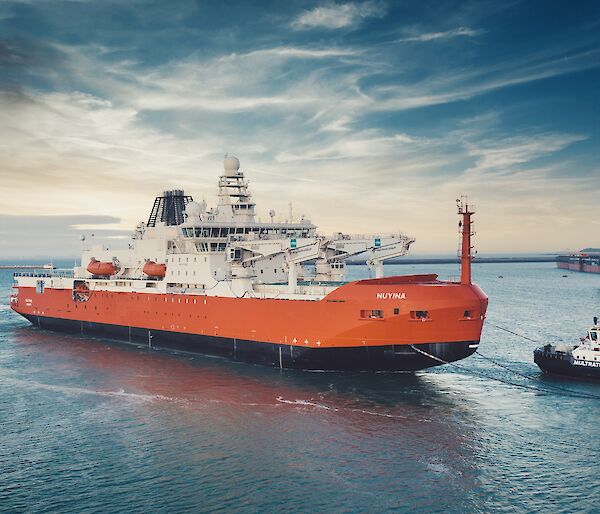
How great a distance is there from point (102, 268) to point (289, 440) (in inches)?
1140

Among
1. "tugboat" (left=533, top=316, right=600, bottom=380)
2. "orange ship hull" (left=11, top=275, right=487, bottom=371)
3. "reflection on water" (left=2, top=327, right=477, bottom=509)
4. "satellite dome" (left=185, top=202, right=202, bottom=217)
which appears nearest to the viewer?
"reflection on water" (left=2, top=327, right=477, bottom=509)

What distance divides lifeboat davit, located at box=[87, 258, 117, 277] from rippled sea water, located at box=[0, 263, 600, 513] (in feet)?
38.4

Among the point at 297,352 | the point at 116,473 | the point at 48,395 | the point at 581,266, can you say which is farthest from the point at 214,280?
the point at 581,266

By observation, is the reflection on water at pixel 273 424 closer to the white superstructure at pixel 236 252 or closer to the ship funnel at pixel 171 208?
the white superstructure at pixel 236 252

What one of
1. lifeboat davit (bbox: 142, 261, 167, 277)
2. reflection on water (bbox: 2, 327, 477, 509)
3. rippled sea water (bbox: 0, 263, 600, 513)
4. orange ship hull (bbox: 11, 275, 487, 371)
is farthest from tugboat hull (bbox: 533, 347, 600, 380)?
lifeboat davit (bbox: 142, 261, 167, 277)

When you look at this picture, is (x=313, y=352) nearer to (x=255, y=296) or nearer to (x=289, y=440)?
(x=255, y=296)

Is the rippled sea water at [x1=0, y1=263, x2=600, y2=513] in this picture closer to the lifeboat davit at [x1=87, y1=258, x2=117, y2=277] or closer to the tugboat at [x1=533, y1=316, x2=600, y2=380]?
the tugboat at [x1=533, y1=316, x2=600, y2=380]

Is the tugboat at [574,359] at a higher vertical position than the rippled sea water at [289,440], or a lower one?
higher

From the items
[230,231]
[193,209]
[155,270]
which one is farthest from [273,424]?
[193,209]

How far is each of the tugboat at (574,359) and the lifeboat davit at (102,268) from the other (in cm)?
3260

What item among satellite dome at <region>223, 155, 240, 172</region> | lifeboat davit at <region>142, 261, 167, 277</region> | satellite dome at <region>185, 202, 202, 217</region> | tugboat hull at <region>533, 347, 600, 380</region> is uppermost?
satellite dome at <region>223, 155, 240, 172</region>

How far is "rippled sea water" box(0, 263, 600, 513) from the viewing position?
58.0ft

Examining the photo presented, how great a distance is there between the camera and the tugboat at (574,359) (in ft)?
101

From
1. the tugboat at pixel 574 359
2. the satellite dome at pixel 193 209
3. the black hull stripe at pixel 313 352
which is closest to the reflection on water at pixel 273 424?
the black hull stripe at pixel 313 352
